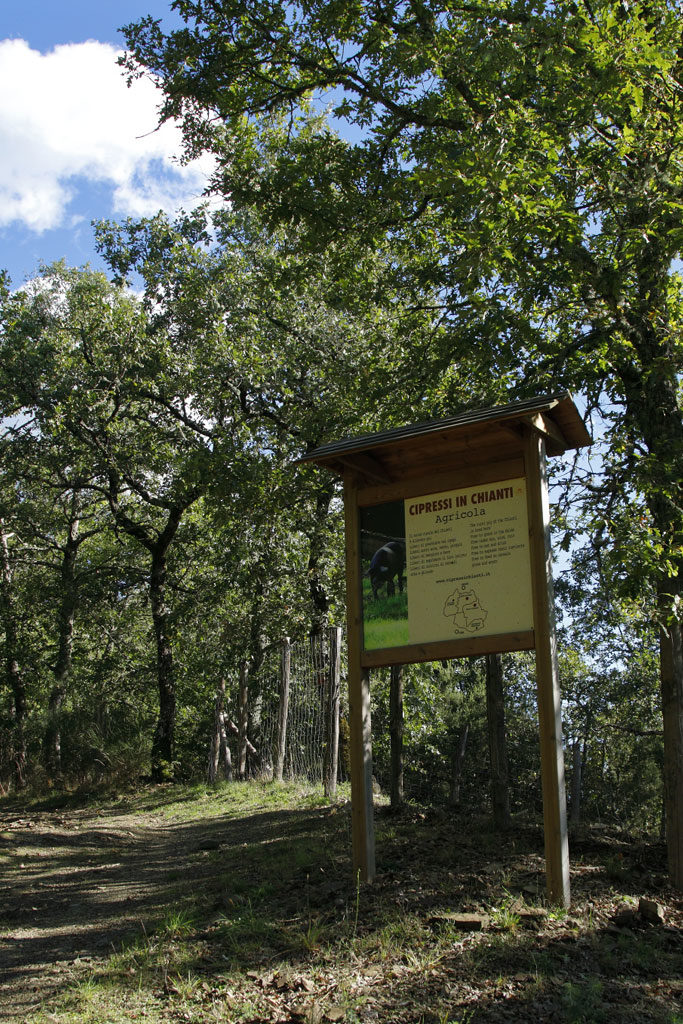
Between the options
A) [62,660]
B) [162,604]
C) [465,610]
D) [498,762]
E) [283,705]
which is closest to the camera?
[465,610]

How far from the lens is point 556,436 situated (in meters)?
6.93

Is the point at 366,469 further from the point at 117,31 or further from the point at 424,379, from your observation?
the point at 117,31

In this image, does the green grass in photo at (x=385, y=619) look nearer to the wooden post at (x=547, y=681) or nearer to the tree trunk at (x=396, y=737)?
the wooden post at (x=547, y=681)

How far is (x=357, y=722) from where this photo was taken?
274 inches

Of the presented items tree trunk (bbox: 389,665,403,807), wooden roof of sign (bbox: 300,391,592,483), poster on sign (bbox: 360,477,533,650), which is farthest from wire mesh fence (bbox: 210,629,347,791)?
wooden roof of sign (bbox: 300,391,592,483)

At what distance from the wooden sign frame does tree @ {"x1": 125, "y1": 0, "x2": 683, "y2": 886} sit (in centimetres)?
80

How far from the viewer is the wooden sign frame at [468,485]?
6.00m

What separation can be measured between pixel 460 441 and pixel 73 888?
227 inches

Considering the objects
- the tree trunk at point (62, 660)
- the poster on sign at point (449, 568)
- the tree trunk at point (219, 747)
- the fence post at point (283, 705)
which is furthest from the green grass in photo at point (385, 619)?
the tree trunk at point (62, 660)

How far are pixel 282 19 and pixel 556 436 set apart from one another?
20.1ft

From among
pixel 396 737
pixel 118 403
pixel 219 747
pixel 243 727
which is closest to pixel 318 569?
pixel 243 727

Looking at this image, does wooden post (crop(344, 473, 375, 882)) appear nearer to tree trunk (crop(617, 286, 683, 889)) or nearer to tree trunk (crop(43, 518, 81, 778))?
tree trunk (crop(617, 286, 683, 889))

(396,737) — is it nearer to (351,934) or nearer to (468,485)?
(468,485)

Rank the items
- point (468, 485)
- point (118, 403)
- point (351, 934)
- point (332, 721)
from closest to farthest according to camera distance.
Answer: point (351, 934), point (468, 485), point (332, 721), point (118, 403)
